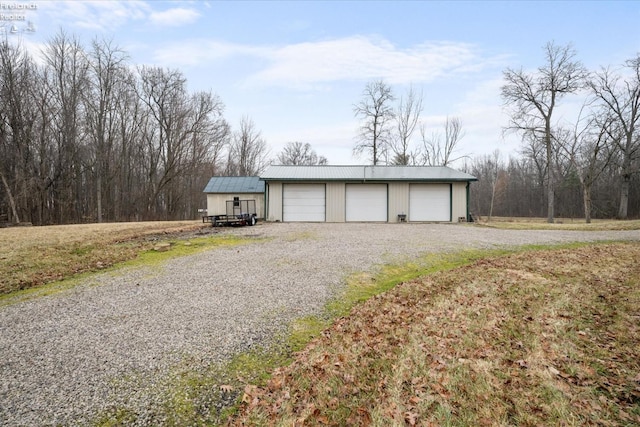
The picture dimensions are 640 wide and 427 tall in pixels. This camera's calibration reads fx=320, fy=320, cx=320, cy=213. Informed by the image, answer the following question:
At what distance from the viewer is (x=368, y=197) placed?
1964 centimetres

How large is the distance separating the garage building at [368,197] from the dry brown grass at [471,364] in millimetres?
13715

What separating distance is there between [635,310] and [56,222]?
30.2 metres

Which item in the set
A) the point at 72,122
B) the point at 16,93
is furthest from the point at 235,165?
the point at 16,93

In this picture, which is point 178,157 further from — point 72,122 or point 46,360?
point 46,360

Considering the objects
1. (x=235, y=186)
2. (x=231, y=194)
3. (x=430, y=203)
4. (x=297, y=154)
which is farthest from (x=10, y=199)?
(x=297, y=154)

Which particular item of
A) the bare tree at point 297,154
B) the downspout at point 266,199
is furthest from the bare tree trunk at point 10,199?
the bare tree at point 297,154

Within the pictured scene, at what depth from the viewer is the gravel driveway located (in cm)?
291

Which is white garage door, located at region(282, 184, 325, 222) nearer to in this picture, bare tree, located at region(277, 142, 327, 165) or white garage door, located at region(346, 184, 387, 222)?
white garage door, located at region(346, 184, 387, 222)

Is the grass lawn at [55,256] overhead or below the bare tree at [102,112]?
below

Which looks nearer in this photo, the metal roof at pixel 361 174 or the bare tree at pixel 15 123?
the metal roof at pixel 361 174

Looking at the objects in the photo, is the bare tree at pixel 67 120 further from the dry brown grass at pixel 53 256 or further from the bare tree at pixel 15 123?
the dry brown grass at pixel 53 256

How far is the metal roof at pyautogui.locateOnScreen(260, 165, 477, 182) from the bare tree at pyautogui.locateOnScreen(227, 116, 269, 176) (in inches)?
749

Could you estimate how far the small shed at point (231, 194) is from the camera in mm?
20969

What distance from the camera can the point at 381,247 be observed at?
9.99 m
